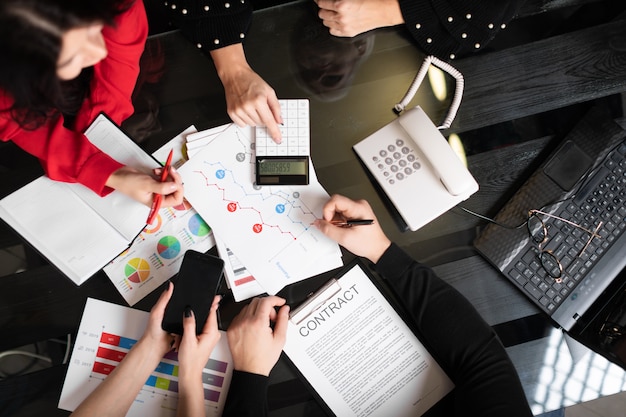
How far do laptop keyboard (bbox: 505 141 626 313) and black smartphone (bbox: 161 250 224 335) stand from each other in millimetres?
630

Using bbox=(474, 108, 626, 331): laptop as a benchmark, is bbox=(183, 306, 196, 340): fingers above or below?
below

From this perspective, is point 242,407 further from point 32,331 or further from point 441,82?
point 441,82

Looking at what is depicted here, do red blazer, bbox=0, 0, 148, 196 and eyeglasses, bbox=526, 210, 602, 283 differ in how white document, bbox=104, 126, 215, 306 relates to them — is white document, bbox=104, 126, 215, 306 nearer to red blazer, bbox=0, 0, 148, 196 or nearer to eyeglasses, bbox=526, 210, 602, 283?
red blazer, bbox=0, 0, 148, 196

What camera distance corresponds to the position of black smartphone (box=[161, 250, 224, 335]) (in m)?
0.97

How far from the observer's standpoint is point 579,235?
40.5 inches

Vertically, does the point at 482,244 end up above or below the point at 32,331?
above

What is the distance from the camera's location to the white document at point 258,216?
3.31 feet

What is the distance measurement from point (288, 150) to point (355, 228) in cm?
23

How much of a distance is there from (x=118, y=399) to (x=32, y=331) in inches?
9.7

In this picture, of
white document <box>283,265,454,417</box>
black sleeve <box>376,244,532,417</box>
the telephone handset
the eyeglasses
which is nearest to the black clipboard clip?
white document <box>283,265,454,417</box>

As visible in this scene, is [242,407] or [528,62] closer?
[242,407]

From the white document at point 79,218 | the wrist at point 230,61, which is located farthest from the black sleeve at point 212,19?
the white document at point 79,218

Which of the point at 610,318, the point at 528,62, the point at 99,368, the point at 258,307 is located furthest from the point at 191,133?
the point at 610,318

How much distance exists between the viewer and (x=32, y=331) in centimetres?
101
